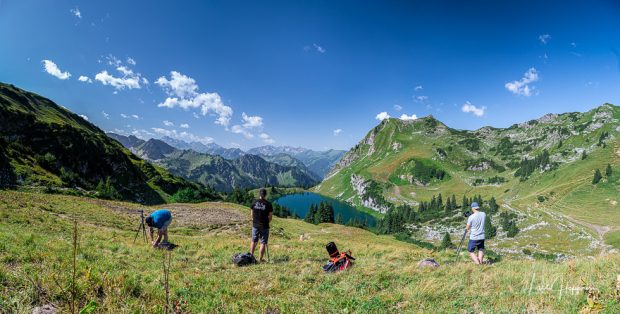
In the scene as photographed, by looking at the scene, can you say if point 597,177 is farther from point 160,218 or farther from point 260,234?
point 160,218

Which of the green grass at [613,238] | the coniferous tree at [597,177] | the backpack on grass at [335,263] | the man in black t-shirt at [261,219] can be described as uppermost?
the coniferous tree at [597,177]

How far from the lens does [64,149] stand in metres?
102

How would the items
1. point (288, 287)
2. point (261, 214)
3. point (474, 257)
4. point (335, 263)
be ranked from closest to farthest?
point (288, 287) < point (335, 263) < point (474, 257) < point (261, 214)

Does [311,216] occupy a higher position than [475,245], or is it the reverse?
[475,245]

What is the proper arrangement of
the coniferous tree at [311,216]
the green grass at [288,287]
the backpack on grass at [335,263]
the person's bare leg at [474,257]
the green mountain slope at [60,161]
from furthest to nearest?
the coniferous tree at [311,216] → the green mountain slope at [60,161] → the person's bare leg at [474,257] → the backpack on grass at [335,263] → the green grass at [288,287]

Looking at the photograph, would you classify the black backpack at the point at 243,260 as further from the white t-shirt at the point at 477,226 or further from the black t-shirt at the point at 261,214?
the white t-shirt at the point at 477,226

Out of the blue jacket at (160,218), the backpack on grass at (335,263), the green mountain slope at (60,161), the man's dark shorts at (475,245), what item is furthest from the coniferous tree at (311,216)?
the backpack on grass at (335,263)

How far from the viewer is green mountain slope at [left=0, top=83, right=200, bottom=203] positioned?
7227 centimetres

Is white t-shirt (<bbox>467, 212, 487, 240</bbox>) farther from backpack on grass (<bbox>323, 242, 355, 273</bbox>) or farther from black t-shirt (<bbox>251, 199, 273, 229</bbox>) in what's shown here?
black t-shirt (<bbox>251, 199, 273, 229</bbox>)

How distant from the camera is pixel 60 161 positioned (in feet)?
315

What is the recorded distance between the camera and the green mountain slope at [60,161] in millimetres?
72269

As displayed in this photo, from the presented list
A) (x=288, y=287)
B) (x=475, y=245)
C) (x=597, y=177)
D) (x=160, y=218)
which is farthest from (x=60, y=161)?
(x=597, y=177)

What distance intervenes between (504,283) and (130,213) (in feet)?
125

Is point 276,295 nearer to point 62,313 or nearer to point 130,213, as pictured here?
point 62,313
